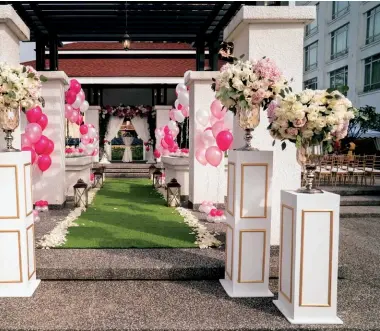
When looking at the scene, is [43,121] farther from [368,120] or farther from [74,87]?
[368,120]

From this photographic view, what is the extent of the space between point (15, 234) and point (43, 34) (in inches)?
274

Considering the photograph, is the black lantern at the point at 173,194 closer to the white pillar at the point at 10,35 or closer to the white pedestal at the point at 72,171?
the white pedestal at the point at 72,171

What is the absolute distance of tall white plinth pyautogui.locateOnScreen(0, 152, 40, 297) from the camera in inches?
166

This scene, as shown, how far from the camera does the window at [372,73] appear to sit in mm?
23172

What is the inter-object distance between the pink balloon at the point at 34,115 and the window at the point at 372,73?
2076cm

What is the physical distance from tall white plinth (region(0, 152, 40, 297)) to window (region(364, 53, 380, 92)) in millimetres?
23050

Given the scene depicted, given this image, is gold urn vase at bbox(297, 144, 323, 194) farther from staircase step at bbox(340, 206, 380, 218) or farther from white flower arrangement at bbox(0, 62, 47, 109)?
staircase step at bbox(340, 206, 380, 218)

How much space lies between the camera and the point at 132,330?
3.53 metres

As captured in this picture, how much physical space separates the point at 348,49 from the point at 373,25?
2.93 metres

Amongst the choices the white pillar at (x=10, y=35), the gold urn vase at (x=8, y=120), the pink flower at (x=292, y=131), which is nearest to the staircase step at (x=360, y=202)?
the pink flower at (x=292, y=131)

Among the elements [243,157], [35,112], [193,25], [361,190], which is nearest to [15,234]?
[243,157]

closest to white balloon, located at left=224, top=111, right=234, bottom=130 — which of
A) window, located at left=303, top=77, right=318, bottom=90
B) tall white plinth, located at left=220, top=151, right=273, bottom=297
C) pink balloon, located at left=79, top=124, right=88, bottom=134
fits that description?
tall white plinth, located at left=220, top=151, right=273, bottom=297

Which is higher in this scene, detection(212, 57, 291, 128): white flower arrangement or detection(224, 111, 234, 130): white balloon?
detection(212, 57, 291, 128): white flower arrangement

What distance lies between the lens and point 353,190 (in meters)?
11.2
